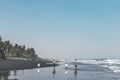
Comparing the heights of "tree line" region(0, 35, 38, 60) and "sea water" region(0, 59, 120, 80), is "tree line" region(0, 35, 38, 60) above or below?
above

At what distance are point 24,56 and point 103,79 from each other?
455 ft

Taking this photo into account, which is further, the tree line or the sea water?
the tree line

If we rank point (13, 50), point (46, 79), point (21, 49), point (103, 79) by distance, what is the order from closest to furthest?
point (46, 79) < point (103, 79) < point (13, 50) < point (21, 49)

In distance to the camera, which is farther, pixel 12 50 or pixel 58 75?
pixel 12 50

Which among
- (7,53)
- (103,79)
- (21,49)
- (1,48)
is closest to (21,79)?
(103,79)

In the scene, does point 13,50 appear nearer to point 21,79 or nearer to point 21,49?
point 21,49

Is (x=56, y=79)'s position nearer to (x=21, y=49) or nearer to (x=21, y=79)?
(x=21, y=79)

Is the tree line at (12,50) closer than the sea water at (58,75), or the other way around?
the sea water at (58,75)

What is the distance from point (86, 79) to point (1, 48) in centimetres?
9000

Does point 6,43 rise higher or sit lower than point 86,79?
higher

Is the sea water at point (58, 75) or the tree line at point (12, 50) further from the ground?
the tree line at point (12, 50)

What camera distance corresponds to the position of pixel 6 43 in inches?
6220

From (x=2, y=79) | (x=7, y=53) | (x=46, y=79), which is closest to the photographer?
(x=2, y=79)

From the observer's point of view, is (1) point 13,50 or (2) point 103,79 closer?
(2) point 103,79
